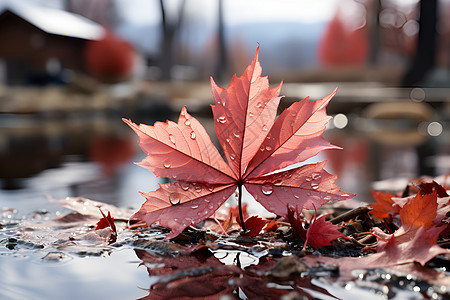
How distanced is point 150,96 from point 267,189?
12.6m

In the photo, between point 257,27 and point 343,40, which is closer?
point 343,40

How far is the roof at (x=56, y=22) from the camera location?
22.0m

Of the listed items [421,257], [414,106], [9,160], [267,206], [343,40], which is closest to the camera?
[421,257]

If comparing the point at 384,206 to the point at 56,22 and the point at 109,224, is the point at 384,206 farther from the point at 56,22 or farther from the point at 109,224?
the point at 56,22

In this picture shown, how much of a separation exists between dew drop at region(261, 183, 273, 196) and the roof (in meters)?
22.5

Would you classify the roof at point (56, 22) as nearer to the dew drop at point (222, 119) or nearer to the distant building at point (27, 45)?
the distant building at point (27, 45)

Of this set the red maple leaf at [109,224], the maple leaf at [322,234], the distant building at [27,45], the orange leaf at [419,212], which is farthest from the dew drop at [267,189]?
the distant building at [27,45]

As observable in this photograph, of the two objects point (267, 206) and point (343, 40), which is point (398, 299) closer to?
point (267, 206)

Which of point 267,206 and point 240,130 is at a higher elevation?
point 240,130

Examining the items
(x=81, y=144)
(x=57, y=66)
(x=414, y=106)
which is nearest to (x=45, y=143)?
(x=81, y=144)

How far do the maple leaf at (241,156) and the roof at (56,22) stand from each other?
2247cm

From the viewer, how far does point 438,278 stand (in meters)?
0.85

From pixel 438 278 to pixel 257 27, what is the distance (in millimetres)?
123232

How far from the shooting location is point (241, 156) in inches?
40.2
